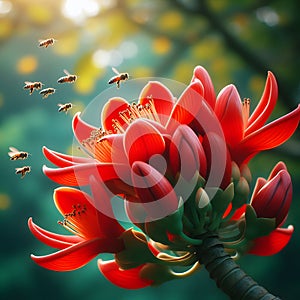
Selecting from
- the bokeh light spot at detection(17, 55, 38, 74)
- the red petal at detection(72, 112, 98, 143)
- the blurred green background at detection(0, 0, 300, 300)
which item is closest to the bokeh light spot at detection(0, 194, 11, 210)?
the blurred green background at detection(0, 0, 300, 300)

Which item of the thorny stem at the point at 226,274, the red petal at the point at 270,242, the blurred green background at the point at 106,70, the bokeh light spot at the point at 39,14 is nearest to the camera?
the thorny stem at the point at 226,274

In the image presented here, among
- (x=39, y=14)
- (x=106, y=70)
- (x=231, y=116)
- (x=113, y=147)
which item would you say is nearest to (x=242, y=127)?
(x=231, y=116)

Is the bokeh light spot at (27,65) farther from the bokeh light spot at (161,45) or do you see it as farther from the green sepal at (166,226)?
the green sepal at (166,226)

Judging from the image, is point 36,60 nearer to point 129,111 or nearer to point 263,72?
point 263,72

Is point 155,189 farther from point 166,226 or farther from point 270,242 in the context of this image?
point 270,242

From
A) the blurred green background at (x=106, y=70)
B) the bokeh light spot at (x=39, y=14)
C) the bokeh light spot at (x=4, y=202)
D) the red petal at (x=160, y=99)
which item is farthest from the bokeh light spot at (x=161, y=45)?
the red petal at (x=160, y=99)

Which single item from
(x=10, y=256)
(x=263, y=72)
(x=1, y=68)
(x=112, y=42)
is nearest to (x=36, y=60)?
(x=1, y=68)

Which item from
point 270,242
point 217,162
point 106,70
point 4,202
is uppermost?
point 217,162
